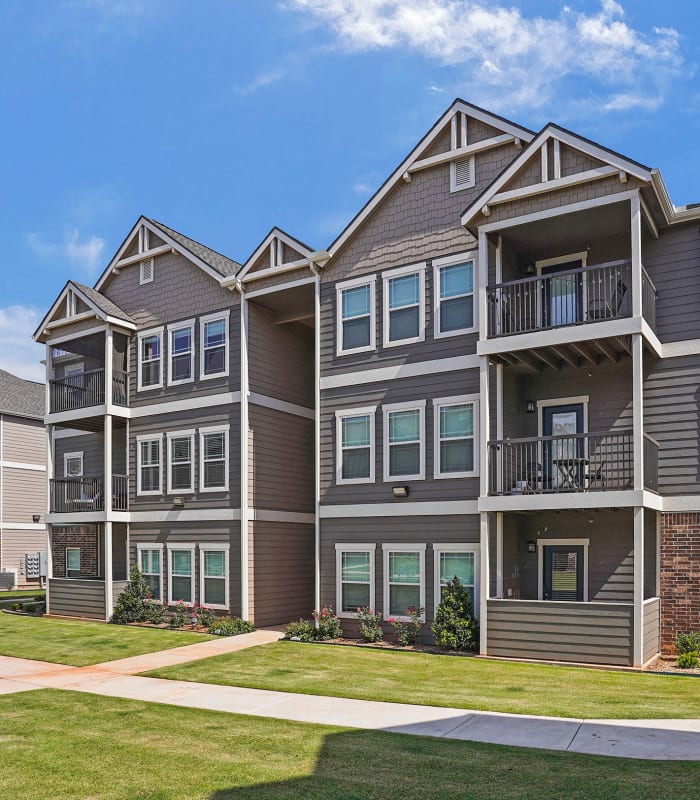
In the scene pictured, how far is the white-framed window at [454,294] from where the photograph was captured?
53.9ft

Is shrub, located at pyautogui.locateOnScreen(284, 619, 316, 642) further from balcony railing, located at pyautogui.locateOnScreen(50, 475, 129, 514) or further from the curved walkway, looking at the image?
balcony railing, located at pyautogui.locateOnScreen(50, 475, 129, 514)

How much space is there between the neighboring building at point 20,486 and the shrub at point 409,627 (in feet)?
75.6

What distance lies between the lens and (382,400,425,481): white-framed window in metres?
16.8

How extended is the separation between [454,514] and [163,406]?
30.5 ft

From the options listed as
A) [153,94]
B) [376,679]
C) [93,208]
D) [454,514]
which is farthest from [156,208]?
[376,679]

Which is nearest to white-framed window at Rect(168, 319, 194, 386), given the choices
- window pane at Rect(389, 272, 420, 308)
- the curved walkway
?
window pane at Rect(389, 272, 420, 308)

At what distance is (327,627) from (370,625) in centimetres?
97

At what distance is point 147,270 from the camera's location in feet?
73.5

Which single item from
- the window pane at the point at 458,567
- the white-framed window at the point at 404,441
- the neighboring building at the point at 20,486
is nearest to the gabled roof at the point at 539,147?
the white-framed window at the point at 404,441

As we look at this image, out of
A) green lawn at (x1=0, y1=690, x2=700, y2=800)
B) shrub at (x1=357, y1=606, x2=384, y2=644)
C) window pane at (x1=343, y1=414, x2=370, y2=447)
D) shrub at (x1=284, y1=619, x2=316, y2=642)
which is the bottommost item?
shrub at (x1=284, y1=619, x2=316, y2=642)

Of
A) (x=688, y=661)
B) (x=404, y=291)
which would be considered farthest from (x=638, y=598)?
(x=404, y=291)

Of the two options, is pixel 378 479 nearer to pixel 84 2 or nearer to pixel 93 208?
pixel 84 2

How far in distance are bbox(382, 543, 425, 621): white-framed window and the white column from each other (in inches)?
175

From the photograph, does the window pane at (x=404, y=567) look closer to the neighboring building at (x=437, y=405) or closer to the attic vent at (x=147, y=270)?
the neighboring building at (x=437, y=405)
